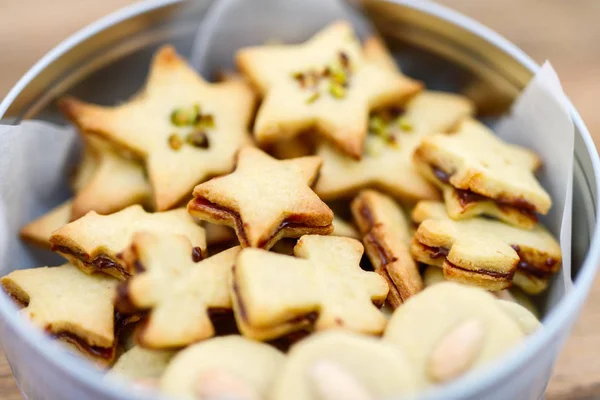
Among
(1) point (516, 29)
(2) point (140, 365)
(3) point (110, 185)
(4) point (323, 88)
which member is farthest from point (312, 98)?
(1) point (516, 29)

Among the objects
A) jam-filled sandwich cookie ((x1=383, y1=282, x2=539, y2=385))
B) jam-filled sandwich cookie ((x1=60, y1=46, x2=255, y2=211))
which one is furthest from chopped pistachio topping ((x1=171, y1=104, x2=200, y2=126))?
jam-filled sandwich cookie ((x1=383, y1=282, x2=539, y2=385))

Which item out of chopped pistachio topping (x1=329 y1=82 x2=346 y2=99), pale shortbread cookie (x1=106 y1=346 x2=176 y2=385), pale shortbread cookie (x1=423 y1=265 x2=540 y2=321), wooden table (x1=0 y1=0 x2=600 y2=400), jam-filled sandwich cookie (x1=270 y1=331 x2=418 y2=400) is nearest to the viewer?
jam-filled sandwich cookie (x1=270 y1=331 x2=418 y2=400)

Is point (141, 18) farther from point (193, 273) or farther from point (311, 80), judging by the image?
point (193, 273)

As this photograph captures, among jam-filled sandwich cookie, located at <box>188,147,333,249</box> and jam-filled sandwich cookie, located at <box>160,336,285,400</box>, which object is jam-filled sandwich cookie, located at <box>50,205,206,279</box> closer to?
jam-filled sandwich cookie, located at <box>188,147,333,249</box>

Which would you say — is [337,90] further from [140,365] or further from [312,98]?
[140,365]

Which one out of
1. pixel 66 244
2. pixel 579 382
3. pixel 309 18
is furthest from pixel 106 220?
pixel 579 382

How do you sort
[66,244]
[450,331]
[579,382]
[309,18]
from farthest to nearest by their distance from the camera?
[309,18], [579,382], [66,244], [450,331]

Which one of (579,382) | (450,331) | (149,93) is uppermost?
(149,93)
